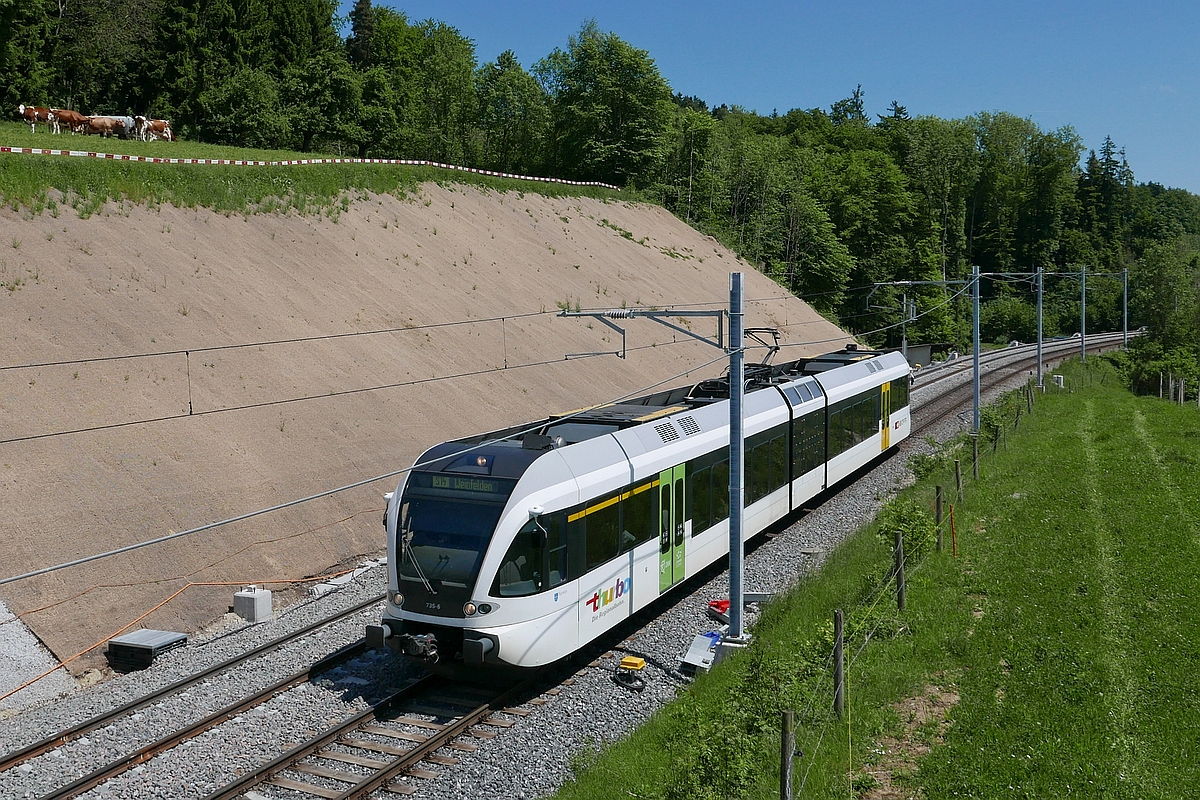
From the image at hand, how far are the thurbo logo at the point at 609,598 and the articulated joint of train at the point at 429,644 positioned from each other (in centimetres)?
182

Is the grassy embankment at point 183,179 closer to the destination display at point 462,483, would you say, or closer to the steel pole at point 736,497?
the destination display at point 462,483

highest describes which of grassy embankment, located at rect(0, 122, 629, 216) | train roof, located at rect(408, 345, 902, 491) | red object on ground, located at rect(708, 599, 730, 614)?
grassy embankment, located at rect(0, 122, 629, 216)

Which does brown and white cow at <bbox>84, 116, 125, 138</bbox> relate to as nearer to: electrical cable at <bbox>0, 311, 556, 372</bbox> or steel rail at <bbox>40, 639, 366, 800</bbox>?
electrical cable at <bbox>0, 311, 556, 372</bbox>

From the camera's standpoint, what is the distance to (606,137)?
218ft

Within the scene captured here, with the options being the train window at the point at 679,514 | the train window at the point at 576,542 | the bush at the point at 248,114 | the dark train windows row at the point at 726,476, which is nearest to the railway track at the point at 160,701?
the train window at the point at 576,542

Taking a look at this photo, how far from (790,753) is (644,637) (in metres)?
7.27

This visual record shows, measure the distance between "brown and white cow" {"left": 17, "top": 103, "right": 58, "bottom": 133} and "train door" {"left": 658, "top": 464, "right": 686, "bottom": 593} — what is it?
3593 cm

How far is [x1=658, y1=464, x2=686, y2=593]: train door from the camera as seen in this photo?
51.9 feet

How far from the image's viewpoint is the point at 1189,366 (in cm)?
5097

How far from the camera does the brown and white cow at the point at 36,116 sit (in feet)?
139

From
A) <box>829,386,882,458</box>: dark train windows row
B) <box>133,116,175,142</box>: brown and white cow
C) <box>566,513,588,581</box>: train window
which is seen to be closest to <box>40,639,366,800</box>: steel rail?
<box>566,513,588,581</box>: train window

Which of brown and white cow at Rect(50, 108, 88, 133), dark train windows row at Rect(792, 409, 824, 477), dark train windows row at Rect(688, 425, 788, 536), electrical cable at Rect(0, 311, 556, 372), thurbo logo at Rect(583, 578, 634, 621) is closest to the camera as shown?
thurbo logo at Rect(583, 578, 634, 621)

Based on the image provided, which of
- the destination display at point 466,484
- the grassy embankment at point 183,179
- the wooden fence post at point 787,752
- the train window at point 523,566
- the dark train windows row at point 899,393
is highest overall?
the grassy embankment at point 183,179

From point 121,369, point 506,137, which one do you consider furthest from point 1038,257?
→ point 121,369
